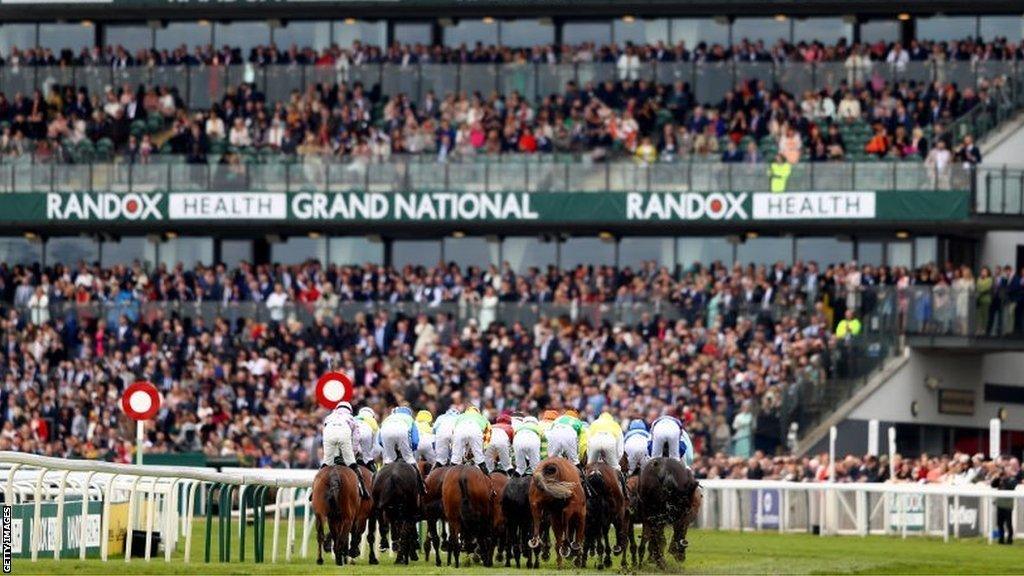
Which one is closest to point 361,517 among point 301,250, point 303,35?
point 301,250

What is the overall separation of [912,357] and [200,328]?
13836 mm

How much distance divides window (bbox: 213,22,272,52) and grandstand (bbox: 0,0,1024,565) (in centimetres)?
6

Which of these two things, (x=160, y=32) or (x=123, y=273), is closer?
(x=123, y=273)

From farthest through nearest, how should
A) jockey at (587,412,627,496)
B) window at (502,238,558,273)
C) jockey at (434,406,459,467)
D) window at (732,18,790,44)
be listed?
1. window at (732,18,790,44)
2. window at (502,238,558,273)
3. jockey at (434,406,459,467)
4. jockey at (587,412,627,496)

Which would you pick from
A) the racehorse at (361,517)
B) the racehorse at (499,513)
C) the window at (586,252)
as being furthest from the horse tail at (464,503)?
the window at (586,252)

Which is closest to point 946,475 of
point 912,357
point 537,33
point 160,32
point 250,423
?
point 912,357

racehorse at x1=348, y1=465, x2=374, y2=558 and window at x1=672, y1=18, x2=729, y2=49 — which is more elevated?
window at x1=672, y1=18, x2=729, y2=49

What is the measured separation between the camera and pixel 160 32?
55.6m

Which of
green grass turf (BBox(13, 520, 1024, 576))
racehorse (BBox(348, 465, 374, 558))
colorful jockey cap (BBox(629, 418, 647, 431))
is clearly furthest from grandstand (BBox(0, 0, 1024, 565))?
racehorse (BBox(348, 465, 374, 558))

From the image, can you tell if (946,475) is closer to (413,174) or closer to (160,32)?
(413,174)

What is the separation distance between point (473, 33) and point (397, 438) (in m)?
29.1

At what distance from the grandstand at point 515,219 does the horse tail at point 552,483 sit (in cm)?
1602

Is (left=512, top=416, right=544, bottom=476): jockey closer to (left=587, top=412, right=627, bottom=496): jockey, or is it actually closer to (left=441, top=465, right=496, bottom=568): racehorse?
(left=441, top=465, right=496, bottom=568): racehorse

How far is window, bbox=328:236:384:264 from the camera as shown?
53906mm
